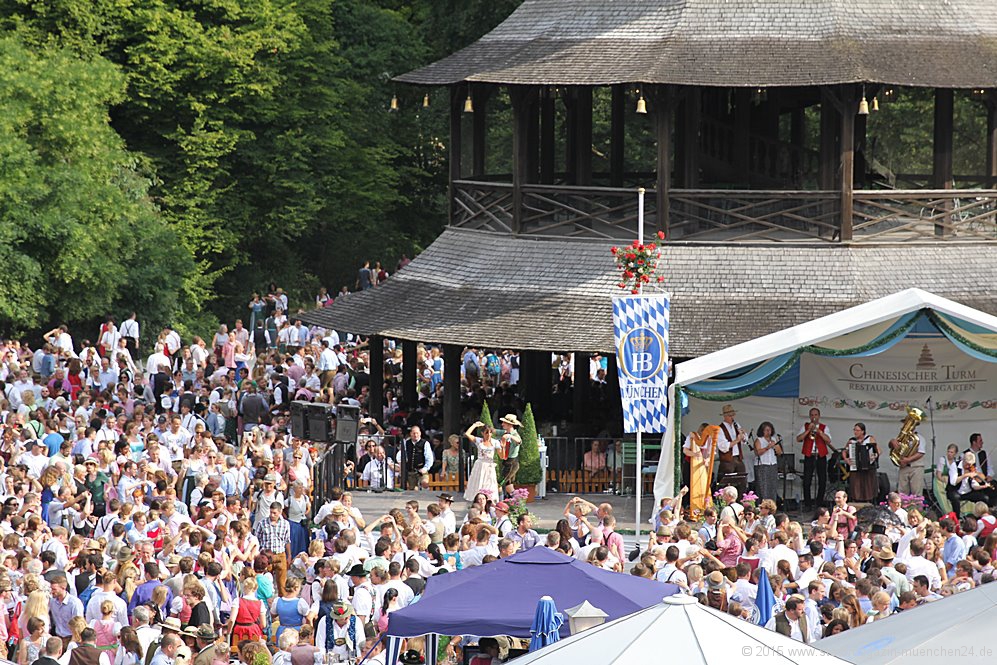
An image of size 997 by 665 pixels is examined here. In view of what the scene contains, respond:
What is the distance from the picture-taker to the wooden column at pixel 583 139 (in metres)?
31.7

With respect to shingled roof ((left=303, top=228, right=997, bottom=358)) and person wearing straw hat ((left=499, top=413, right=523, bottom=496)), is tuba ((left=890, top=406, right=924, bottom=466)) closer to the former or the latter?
shingled roof ((left=303, top=228, right=997, bottom=358))

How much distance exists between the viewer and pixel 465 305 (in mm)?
28969

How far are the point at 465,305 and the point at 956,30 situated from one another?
868 centimetres

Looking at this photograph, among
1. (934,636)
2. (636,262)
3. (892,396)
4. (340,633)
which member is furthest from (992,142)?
(934,636)

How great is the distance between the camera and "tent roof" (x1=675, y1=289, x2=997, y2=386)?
80.0 feet

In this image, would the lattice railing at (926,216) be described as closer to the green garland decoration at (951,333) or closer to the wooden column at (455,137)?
the green garland decoration at (951,333)

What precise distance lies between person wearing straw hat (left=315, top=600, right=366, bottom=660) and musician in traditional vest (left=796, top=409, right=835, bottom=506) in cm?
1027

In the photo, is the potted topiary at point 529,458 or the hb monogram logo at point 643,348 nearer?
the hb monogram logo at point 643,348

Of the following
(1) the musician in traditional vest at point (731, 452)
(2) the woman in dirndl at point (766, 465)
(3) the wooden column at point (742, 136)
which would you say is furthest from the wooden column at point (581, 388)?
(2) the woman in dirndl at point (766, 465)

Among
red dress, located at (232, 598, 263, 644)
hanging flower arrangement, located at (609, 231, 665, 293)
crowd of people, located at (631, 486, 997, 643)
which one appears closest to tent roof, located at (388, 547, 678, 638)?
crowd of people, located at (631, 486, 997, 643)

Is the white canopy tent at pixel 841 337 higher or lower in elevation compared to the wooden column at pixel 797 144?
lower

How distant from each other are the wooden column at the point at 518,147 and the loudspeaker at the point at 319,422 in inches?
218

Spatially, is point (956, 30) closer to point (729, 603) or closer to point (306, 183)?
point (729, 603)

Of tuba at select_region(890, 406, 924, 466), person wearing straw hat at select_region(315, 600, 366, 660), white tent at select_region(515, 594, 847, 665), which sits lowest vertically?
person wearing straw hat at select_region(315, 600, 366, 660)
